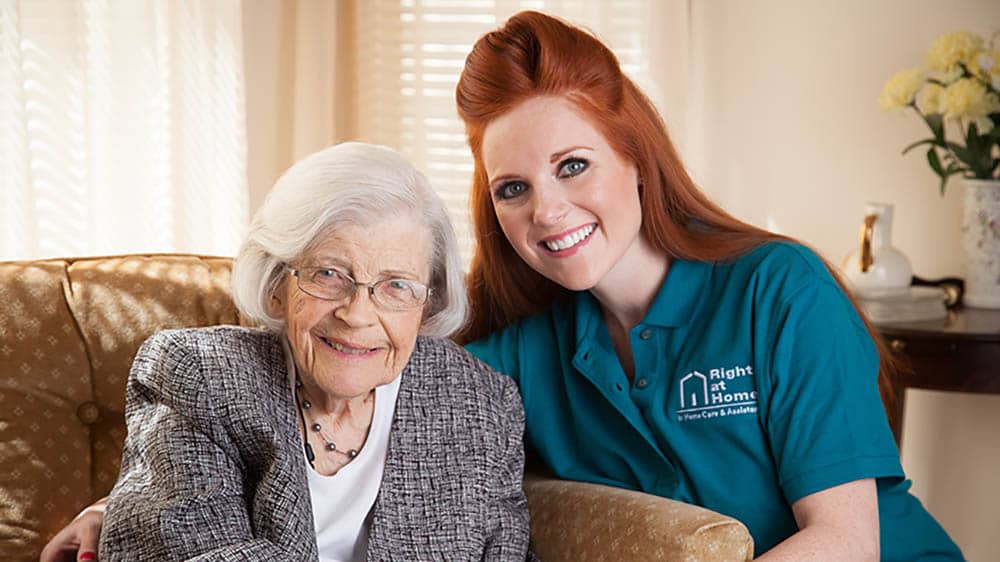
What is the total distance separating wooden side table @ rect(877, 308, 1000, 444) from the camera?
276cm

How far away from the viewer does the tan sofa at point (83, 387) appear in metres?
1.89

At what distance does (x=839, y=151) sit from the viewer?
338 centimetres

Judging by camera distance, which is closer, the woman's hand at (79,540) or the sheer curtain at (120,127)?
the woman's hand at (79,540)

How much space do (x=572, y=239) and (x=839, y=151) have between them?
5.90 ft

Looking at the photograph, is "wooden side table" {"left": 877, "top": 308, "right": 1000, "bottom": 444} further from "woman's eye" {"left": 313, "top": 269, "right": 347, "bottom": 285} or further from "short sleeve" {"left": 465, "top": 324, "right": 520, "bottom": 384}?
"woman's eye" {"left": 313, "top": 269, "right": 347, "bottom": 285}

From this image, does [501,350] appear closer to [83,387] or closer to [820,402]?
[820,402]

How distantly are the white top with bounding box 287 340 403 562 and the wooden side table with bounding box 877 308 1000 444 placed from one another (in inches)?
57.7

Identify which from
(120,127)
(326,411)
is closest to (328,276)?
(326,411)

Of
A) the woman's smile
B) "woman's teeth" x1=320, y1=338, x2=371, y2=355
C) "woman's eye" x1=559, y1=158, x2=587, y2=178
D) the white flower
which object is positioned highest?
the white flower

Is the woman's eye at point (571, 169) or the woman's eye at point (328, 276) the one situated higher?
the woman's eye at point (571, 169)

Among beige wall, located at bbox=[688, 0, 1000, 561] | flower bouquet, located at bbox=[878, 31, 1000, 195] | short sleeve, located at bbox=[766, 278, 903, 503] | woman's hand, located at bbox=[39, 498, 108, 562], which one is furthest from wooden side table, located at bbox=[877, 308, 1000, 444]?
woman's hand, located at bbox=[39, 498, 108, 562]

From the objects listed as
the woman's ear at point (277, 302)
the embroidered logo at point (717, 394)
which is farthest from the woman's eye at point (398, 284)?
the embroidered logo at point (717, 394)

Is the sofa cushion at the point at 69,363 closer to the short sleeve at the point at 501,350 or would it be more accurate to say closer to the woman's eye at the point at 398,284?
the short sleeve at the point at 501,350

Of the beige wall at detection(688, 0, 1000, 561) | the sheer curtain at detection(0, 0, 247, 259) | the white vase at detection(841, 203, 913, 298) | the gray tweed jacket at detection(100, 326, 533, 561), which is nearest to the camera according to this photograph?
the gray tweed jacket at detection(100, 326, 533, 561)
